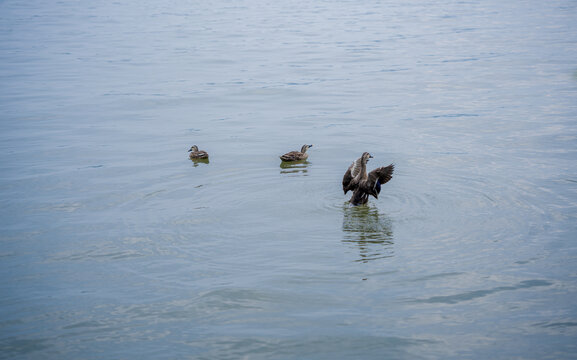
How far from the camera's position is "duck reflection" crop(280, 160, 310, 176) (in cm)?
1346

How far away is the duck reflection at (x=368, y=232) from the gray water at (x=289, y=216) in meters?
0.04

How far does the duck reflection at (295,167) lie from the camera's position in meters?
13.5

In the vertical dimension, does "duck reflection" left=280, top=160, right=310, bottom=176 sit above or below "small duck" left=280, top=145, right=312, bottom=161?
below

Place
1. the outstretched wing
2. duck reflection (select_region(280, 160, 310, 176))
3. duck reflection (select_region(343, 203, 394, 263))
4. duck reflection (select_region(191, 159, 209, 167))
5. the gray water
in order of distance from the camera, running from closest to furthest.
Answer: the gray water, duck reflection (select_region(343, 203, 394, 263)), the outstretched wing, duck reflection (select_region(280, 160, 310, 176)), duck reflection (select_region(191, 159, 209, 167))

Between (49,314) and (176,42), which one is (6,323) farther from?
(176,42)

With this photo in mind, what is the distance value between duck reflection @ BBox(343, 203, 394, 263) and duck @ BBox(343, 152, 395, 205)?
0.20m

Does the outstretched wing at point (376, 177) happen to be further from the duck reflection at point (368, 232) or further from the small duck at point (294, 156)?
the small duck at point (294, 156)

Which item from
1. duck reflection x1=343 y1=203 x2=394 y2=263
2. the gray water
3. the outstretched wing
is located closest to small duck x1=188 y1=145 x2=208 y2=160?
the gray water

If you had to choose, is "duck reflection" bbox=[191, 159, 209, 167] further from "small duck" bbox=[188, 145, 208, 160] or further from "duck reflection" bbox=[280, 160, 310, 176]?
"duck reflection" bbox=[280, 160, 310, 176]

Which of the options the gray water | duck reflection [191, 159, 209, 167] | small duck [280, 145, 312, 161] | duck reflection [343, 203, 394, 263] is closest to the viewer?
the gray water

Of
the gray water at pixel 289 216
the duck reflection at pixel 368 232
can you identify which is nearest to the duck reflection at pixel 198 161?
the gray water at pixel 289 216

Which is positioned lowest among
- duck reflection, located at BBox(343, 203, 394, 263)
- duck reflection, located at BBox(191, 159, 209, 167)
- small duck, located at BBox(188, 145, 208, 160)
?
duck reflection, located at BBox(343, 203, 394, 263)

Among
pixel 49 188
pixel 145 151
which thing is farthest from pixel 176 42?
pixel 49 188

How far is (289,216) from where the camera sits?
1076 cm
